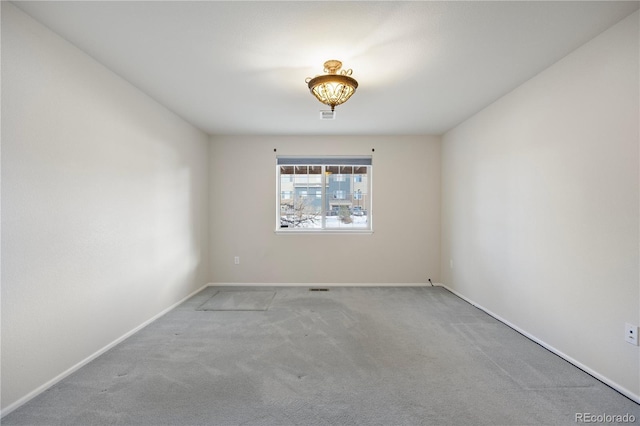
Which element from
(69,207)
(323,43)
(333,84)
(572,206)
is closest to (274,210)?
(333,84)

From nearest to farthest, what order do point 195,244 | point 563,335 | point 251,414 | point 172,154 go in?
point 251,414 → point 563,335 → point 172,154 → point 195,244

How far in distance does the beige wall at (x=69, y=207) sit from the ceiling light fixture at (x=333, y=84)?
73.8 inches

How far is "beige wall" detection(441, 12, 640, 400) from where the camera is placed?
1.86 meters

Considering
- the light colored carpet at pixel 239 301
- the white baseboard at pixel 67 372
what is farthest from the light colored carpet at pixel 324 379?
the light colored carpet at pixel 239 301

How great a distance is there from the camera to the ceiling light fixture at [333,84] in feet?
7.63

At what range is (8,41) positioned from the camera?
1707 mm

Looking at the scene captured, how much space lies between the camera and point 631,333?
1817mm

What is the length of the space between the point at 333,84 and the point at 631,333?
2.74 metres

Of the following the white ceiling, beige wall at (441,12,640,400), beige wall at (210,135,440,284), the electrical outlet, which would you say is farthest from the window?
the electrical outlet

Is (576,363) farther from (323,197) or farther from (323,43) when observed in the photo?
(323,197)

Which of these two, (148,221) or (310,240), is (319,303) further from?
(148,221)

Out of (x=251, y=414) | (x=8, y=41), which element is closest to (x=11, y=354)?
(x=251, y=414)

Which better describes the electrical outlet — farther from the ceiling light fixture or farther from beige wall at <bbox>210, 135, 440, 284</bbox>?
beige wall at <bbox>210, 135, 440, 284</bbox>

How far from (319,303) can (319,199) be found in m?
1.81
